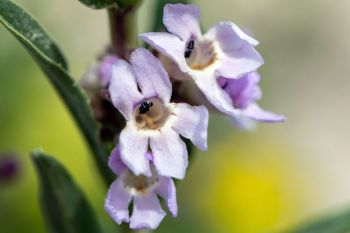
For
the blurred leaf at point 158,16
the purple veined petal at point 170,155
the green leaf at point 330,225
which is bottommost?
the green leaf at point 330,225

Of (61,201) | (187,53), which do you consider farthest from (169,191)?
(61,201)

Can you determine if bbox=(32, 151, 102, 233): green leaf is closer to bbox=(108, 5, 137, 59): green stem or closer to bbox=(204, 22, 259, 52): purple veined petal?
bbox=(108, 5, 137, 59): green stem

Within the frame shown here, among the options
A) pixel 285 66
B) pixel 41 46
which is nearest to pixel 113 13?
pixel 41 46

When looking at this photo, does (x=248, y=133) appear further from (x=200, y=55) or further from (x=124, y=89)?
(x=124, y=89)

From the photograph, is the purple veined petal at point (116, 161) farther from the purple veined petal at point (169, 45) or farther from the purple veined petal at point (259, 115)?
the purple veined petal at point (259, 115)

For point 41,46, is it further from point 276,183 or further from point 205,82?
point 276,183

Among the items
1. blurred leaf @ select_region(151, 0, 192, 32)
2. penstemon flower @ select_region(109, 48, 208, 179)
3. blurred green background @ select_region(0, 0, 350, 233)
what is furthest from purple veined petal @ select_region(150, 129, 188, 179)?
blurred green background @ select_region(0, 0, 350, 233)

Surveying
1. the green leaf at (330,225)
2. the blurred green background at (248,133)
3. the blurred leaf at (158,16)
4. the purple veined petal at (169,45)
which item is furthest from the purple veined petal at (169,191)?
the blurred green background at (248,133)
